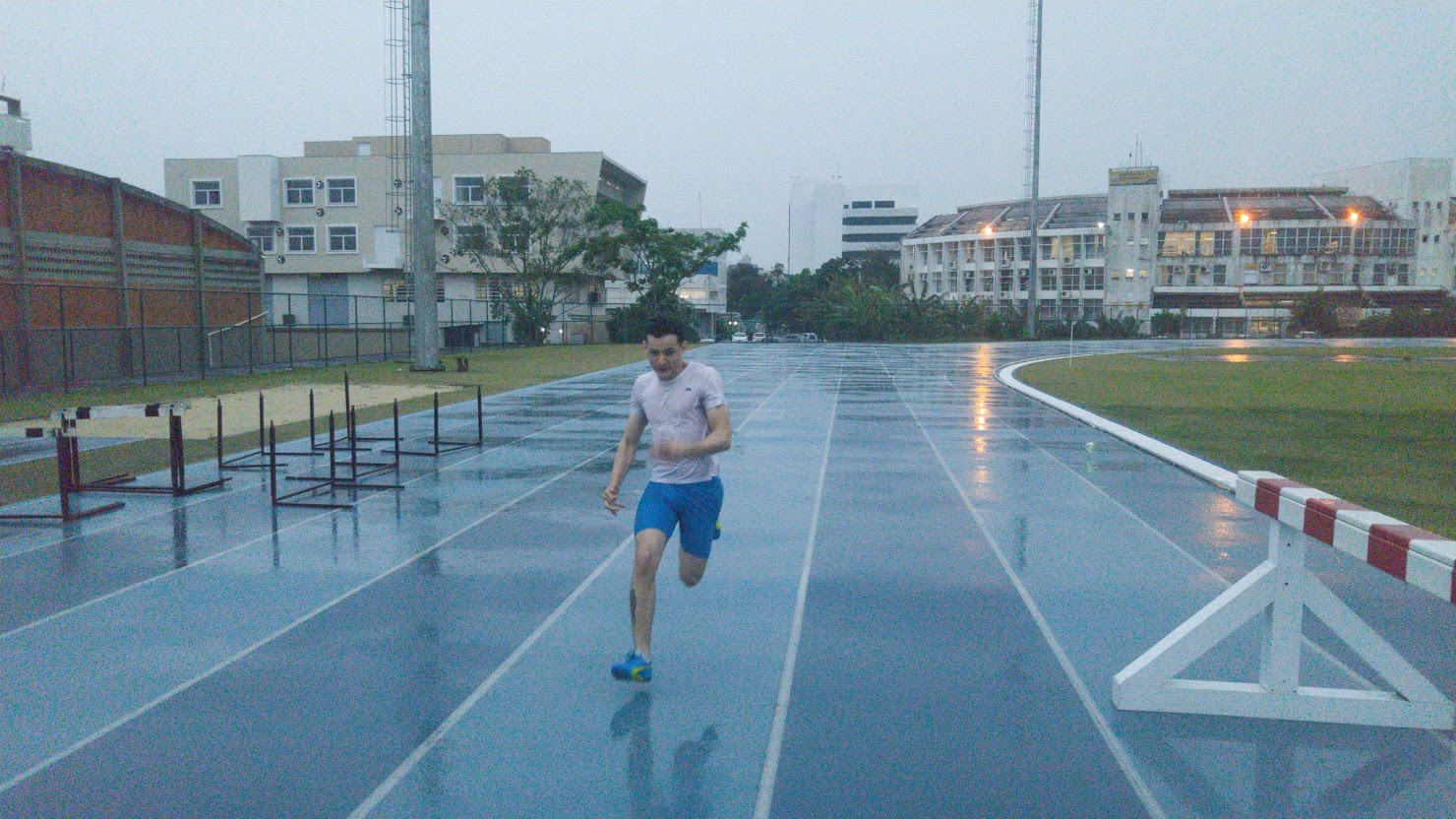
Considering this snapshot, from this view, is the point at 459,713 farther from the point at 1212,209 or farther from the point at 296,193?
the point at 1212,209

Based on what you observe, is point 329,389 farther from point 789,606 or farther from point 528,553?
point 789,606

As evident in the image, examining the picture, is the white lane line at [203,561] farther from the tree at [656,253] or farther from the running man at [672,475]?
the tree at [656,253]

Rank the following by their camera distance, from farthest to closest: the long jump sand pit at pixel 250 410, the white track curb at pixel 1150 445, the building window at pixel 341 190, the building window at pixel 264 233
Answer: the building window at pixel 264 233
the building window at pixel 341 190
the long jump sand pit at pixel 250 410
the white track curb at pixel 1150 445

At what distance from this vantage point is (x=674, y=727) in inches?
203

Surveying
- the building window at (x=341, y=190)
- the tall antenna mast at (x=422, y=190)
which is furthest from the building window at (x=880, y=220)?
the tall antenna mast at (x=422, y=190)

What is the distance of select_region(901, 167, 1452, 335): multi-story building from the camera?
10588 cm

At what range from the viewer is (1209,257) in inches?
4218

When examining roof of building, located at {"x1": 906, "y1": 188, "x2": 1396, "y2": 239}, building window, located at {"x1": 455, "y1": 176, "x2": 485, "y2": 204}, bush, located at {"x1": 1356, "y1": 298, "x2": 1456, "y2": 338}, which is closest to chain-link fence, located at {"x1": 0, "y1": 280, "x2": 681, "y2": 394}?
building window, located at {"x1": 455, "y1": 176, "x2": 485, "y2": 204}

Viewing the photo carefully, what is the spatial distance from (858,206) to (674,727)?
160m

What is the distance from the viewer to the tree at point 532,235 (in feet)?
175

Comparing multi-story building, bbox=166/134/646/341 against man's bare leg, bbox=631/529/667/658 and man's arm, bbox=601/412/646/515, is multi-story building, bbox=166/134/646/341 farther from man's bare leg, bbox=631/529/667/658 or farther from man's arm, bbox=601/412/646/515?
man's bare leg, bbox=631/529/667/658

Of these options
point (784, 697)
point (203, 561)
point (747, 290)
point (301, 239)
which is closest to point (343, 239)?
point (301, 239)

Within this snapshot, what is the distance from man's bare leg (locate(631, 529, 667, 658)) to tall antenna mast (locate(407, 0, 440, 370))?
26.8 metres

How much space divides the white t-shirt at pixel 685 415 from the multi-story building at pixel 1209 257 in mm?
101278
